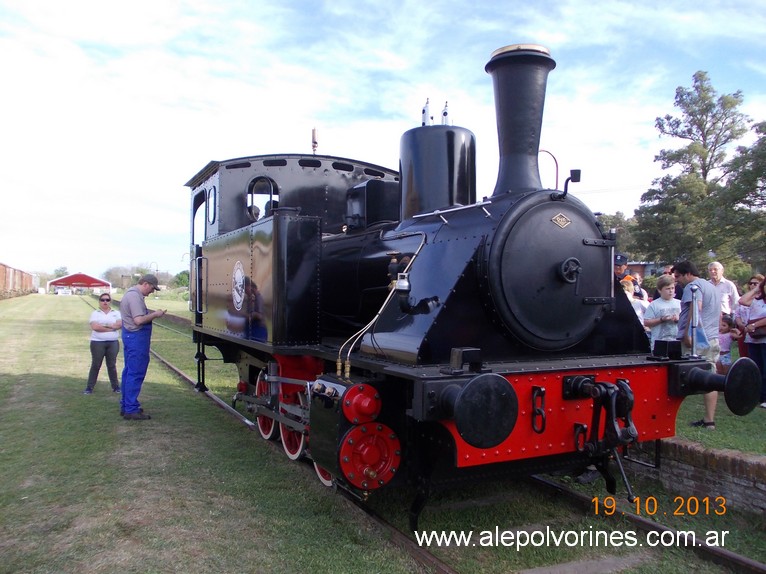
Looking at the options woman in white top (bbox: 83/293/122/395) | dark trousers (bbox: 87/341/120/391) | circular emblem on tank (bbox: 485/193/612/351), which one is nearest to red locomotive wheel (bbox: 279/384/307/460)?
circular emblem on tank (bbox: 485/193/612/351)

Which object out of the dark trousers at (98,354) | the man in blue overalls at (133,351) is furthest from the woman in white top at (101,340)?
the man in blue overalls at (133,351)

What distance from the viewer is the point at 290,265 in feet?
15.1

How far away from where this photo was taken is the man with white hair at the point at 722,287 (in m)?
6.30

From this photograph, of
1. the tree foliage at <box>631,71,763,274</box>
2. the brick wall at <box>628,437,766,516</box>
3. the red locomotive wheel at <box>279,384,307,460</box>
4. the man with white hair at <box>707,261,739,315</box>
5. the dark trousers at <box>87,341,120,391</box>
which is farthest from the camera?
the tree foliage at <box>631,71,763,274</box>

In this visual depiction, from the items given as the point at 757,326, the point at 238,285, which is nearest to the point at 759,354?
the point at 757,326

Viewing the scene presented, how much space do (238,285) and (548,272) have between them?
296 centimetres

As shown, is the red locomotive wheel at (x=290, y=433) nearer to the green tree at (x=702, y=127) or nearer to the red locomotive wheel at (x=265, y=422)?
the red locomotive wheel at (x=265, y=422)

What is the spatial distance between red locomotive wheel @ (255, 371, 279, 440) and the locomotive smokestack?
9.76 ft

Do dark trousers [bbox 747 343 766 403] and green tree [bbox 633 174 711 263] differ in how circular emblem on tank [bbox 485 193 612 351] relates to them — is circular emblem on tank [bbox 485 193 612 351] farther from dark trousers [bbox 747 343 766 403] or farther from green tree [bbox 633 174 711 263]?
green tree [bbox 633 174 711 263]

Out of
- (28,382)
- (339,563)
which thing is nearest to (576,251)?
(339,563)

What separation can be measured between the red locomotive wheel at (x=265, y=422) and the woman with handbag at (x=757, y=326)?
465 centimetres

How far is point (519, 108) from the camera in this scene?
4.14m

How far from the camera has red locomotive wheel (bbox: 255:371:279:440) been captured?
5886 mm

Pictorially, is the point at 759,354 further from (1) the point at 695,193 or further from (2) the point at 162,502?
(1) the point at 695,193
